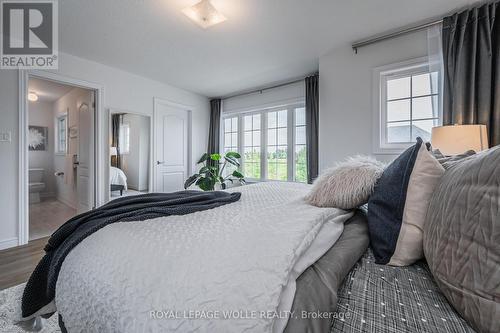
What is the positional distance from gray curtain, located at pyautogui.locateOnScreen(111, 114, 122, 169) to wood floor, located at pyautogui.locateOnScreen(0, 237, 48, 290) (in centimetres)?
142

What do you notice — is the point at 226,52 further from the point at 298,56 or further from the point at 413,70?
the point at 413,70

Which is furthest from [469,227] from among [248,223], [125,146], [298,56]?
[125,146]

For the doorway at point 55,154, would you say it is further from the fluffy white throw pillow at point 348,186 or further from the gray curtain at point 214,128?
the fluffy white throw pillow at point 348,186

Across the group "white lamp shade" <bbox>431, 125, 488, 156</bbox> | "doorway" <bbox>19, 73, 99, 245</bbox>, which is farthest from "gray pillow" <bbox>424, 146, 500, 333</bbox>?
"doorway" <bbox>19, 73, 99, 245</bbox>

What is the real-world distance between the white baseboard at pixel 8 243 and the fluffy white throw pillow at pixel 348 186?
3.47m

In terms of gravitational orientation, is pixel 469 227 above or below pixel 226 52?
below

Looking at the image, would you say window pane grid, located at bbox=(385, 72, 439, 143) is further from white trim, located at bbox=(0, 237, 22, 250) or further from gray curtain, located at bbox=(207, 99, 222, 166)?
white trim, located at bbox=(0, 237, 22, 250)

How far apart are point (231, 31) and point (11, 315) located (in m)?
3.00

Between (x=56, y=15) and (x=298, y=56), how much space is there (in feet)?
8.89

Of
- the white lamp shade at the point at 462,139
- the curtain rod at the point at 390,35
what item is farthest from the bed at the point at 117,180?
the white lamp shade at the point at 462,139

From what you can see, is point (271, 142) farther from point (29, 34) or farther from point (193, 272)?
point (193, 272)

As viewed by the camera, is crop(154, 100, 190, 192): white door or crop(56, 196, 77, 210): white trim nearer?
crop(154, 100, 190, 192): white door

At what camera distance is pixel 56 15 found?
7.19 ft

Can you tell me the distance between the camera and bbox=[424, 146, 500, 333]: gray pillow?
42 centimetres
